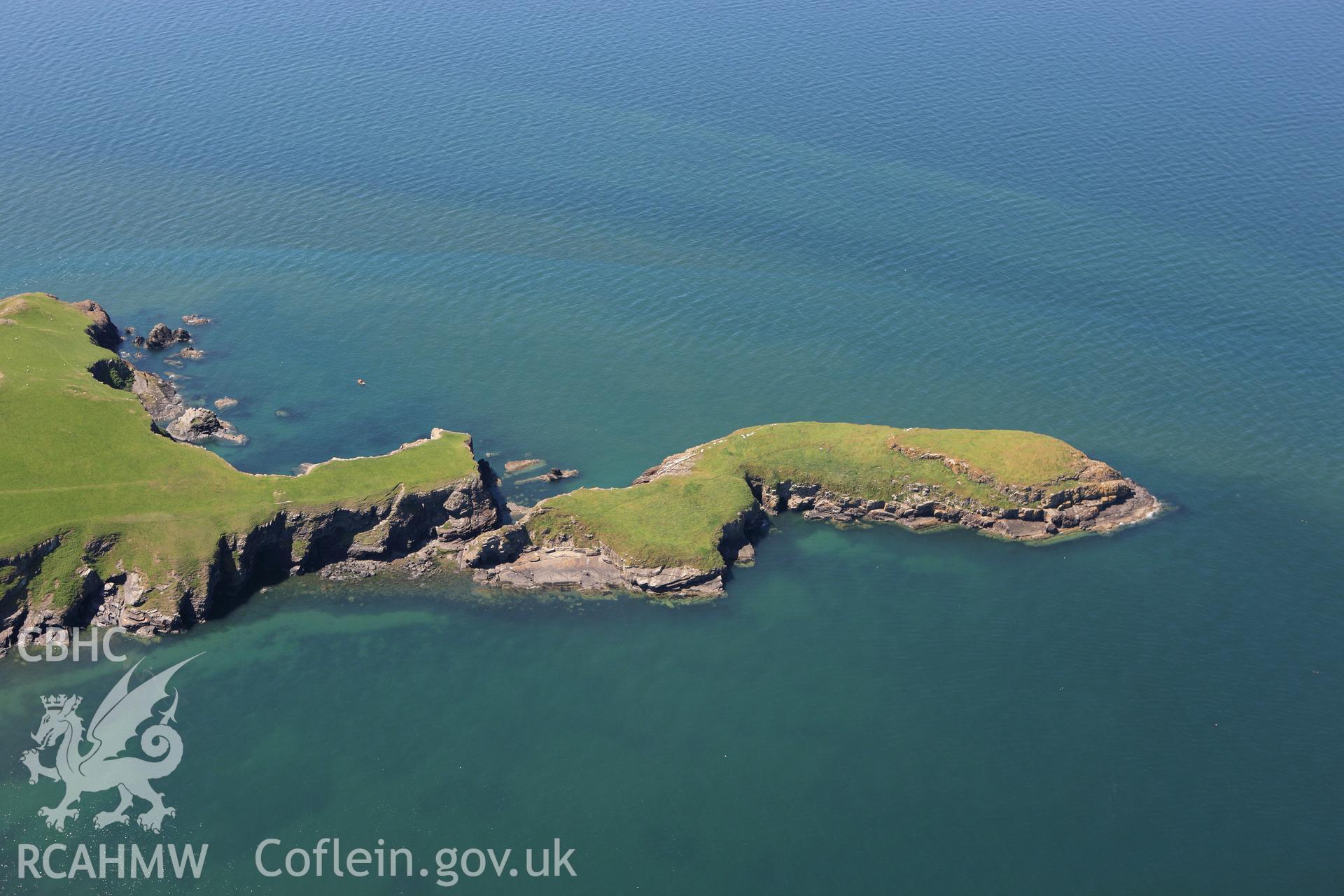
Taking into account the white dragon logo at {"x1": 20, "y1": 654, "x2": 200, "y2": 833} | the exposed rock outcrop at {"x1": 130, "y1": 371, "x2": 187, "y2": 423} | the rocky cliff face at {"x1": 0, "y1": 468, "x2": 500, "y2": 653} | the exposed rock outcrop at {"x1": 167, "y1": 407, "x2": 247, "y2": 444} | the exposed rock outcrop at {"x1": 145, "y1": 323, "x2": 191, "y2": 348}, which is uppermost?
the exposed rock outcrop at {"x1": 145, "y1": 323, "x2": 191, "y2": 348}

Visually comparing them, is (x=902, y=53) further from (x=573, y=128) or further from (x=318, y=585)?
(x=318, y=585)

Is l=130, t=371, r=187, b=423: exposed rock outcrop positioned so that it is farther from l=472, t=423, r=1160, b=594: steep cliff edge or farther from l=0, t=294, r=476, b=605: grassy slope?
l=472, t=423, r=1160, b=594: steep cliff edge

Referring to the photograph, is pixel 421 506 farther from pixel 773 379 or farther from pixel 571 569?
pixel 773 379

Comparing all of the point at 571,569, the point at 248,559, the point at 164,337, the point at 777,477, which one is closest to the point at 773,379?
the point at 777,477

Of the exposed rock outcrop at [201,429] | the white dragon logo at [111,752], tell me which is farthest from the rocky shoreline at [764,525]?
the exposed rock outcrop at [201,429]

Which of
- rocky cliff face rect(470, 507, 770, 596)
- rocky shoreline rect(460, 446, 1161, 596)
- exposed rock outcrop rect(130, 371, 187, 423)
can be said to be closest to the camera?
rocky cliff face rect(470, 507, 770, 596)

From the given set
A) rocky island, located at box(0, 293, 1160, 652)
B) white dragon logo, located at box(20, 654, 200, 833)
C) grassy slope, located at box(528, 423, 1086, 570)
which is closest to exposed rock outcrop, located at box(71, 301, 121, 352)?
rocky island, located at box(0, 293, 1160, 652)

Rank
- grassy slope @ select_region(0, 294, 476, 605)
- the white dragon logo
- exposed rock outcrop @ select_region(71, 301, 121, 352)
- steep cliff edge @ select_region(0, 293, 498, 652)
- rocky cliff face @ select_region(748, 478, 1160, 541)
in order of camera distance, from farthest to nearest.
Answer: exposed rock outcrop @ select_region(71, 301, 121, 352) < rocky cliff face @ select_region(748, 478, 1160, 541) < grassy slope @ select_region(0, 294, 476, 605) < steep cliff edge @ select_region(0, 293, 498, 652) < the white dragon logo
